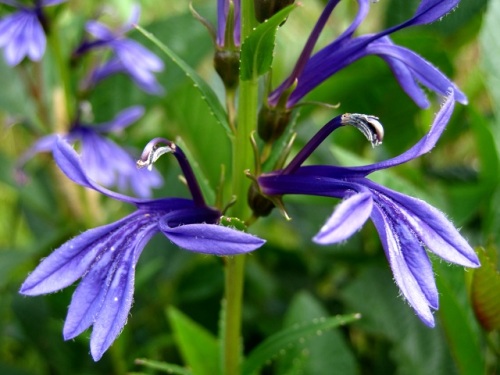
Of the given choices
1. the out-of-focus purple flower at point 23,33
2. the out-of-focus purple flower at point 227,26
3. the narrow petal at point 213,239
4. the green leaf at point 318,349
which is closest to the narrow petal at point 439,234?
the narrow petal at point 213,239

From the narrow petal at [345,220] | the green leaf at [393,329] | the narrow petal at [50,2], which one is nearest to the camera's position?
the narrow petal at [345,220]

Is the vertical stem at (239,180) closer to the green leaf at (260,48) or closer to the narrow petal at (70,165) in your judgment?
the green leaf at (260,48)

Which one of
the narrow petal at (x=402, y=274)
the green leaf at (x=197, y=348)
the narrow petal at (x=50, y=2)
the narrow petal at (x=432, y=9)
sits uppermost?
the narrow petal at (x=432, y=9)

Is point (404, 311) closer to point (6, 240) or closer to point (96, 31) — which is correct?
point (96, 31)

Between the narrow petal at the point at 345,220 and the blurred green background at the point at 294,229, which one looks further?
the blurred green background at the point at 294,229

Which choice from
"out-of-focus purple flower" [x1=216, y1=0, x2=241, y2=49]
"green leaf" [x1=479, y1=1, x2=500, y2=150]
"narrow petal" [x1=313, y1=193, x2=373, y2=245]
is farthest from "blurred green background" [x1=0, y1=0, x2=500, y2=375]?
"narrow petal" [x1=313, y1=193, x2=373, y2=245]

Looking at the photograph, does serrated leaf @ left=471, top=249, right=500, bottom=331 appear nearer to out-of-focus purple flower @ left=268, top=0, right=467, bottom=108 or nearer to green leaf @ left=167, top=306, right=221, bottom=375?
out-of-focus purple flower @ left=268, top=0, right=467, bottom=108
